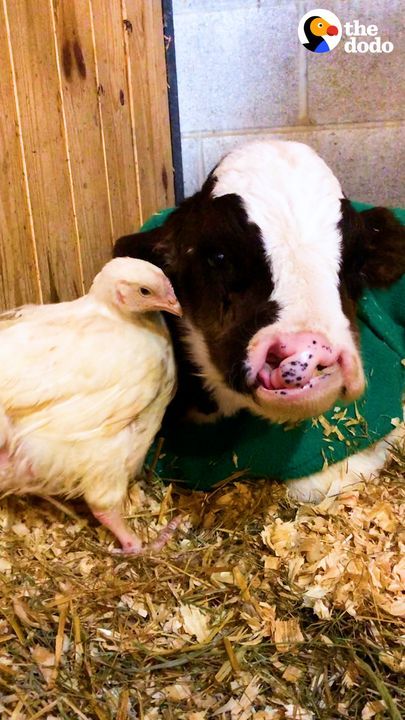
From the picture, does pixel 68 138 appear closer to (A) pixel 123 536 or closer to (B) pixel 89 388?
(B) pixel 89 388

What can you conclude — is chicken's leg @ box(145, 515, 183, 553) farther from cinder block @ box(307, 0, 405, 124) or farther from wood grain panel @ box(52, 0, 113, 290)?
cinder block @ box(307, 0, 405, 124)

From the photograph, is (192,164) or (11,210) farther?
(192,164)

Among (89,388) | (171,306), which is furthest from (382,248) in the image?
(89,388)

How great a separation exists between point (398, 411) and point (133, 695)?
1.07 meters

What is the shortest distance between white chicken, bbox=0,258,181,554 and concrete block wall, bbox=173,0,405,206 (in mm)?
→ 1935

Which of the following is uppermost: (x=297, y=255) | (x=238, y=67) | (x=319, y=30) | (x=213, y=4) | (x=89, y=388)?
(x=213, y=4)

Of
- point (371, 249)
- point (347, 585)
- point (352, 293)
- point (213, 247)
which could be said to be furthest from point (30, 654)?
point (371, 249)

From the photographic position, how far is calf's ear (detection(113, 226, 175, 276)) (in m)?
1.87

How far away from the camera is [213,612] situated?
4.75 feet

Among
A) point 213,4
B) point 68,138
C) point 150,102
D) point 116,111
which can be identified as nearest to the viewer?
point 68,138

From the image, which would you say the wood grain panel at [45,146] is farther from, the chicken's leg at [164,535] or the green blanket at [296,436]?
the chicken's leg at [164,535]

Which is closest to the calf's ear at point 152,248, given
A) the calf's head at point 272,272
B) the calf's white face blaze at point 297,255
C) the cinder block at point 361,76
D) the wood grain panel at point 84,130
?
the calf's head at point 272,272

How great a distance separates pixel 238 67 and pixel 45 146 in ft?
5.08

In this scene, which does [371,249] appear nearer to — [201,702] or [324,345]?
[324,345]
